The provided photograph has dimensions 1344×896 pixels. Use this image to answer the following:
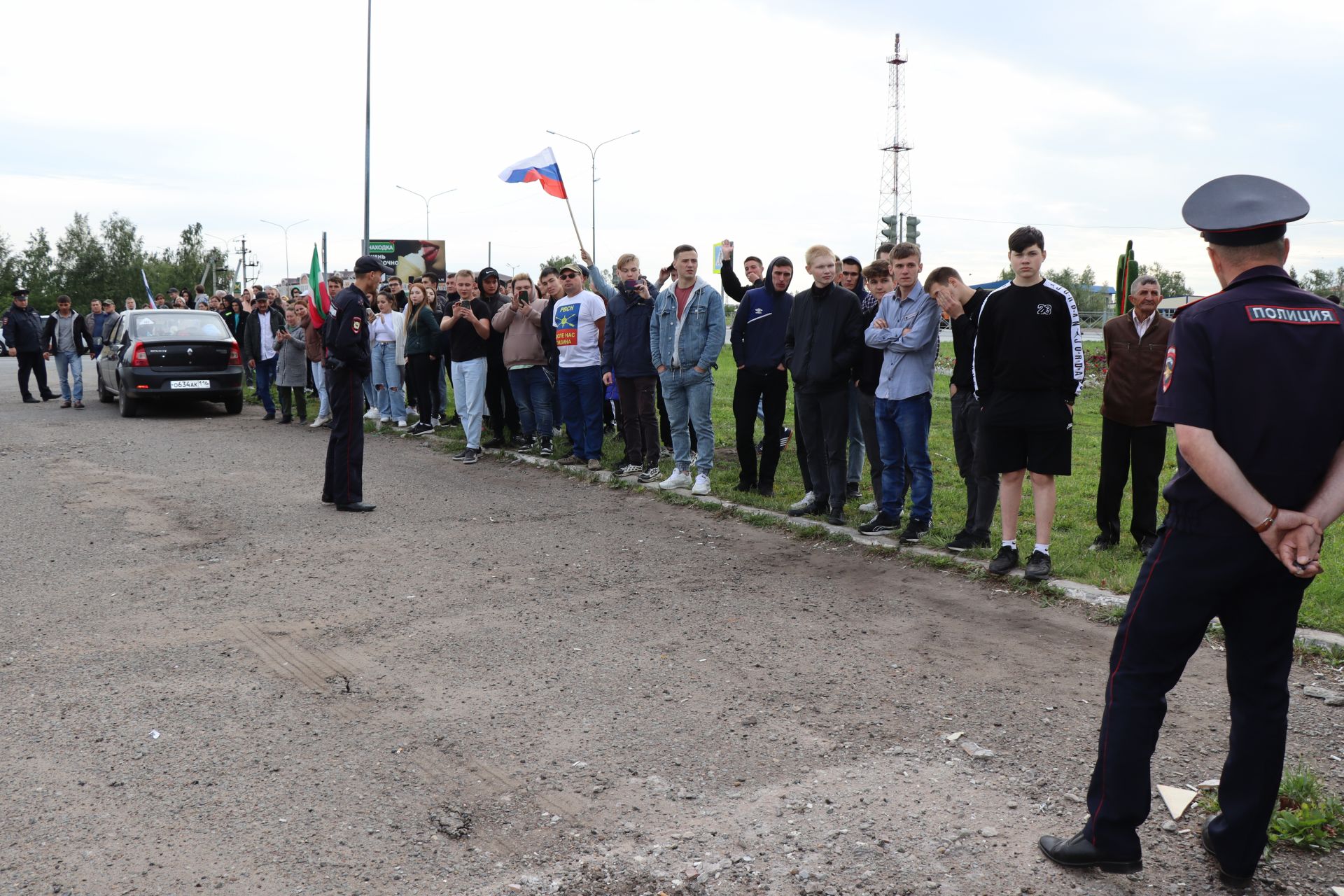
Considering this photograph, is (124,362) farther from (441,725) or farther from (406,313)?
(441,725)

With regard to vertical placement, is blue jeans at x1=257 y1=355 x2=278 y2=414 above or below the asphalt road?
above

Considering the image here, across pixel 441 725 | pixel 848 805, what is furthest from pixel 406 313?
pixel 848 805

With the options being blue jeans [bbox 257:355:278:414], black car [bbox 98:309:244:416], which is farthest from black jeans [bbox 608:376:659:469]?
black car [bbox 98:309:244:416]

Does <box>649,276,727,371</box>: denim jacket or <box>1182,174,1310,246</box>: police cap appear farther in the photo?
<box>649,276,727,371</box>: denim jacket

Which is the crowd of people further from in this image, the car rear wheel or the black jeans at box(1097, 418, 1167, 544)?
the car rear wheel

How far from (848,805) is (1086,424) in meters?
13.8

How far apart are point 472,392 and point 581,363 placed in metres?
1.70

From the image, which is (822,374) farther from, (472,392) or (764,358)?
(472,392)

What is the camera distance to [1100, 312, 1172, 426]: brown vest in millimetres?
7520

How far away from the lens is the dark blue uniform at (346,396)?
9.30 m

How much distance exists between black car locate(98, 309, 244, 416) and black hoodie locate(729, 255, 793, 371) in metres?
10.7

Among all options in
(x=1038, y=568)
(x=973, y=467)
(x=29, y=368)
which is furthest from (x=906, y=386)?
(x=29, y=368)

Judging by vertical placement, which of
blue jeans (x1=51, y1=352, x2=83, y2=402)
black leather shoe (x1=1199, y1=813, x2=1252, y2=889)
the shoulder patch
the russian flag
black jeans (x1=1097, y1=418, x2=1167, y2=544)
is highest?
the russian flag

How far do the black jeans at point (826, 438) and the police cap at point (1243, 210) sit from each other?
5.27 meters
